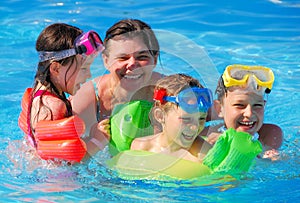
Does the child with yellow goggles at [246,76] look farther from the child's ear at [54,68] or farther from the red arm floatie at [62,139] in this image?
the child's ear at [54,68]

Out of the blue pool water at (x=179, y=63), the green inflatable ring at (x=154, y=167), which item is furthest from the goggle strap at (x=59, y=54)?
the green inflatable ring at (x=154, y=167)

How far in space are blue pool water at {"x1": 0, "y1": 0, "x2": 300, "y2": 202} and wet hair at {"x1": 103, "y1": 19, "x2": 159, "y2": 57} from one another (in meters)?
0.34

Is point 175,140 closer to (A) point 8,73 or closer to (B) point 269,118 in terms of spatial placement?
(B) point 269,118

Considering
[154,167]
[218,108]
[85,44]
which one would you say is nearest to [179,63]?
[218,108]

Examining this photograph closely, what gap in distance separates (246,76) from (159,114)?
783 millimetres

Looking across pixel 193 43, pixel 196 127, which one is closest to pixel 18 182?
pixel 196 127

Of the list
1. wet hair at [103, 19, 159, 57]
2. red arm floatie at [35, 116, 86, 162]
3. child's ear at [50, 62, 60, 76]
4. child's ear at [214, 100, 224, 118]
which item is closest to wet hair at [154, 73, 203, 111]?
child's ear at [214, 100, 224, 118]

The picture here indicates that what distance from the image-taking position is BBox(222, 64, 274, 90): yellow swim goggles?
5.12 meters

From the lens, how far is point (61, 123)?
4.96m

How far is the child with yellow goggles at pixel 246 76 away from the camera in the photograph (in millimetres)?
5121

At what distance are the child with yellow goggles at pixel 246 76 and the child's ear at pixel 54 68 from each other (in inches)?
54.9

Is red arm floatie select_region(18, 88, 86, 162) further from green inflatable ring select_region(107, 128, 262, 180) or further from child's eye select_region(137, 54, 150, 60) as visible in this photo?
child's eye select_region(137, 54, 150, 60)

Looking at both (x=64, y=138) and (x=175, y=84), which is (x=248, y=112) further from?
(x=64, y=138)

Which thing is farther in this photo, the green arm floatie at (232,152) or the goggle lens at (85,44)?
the goggle lens at (85,44)
